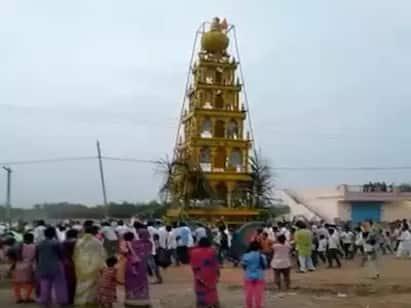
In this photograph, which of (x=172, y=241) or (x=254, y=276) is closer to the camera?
(x=254, y=276)

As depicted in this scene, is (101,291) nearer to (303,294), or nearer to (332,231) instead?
(303,294)

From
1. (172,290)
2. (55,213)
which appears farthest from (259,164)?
(172,290)

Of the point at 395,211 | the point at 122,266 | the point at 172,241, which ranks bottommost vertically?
the point at 122,266

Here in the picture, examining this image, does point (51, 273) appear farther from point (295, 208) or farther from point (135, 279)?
point (295, 208)

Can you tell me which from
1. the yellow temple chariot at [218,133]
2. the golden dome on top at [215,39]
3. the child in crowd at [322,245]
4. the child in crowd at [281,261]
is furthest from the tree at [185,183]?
the child in crowd at [281,261]

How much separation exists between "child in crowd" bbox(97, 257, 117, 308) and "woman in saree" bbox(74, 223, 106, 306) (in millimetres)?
299

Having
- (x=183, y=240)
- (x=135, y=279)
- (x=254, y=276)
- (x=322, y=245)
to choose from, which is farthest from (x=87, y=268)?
(x=322, y=245)

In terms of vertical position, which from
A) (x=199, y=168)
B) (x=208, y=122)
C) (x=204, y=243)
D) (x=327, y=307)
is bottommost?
(x=327, y=307)

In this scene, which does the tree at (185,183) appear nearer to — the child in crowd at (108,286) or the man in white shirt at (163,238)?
the man in white shirt at (163,238)

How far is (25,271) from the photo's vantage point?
13969 millimetres

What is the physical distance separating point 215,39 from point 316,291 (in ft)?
92.9

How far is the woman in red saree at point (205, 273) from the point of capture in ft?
40.2

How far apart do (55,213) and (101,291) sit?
74.7 feet

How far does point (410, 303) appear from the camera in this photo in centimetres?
1360
